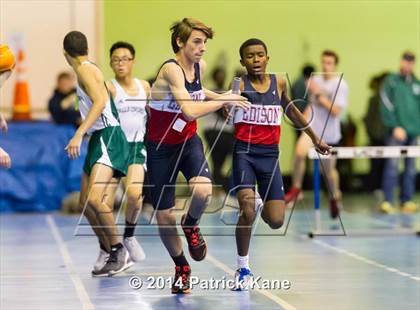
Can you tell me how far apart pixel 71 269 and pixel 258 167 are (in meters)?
3.07

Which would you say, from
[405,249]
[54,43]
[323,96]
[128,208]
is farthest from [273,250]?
[54,43]

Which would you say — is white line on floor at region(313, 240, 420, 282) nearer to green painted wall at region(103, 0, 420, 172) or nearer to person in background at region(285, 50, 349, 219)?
person in background at region(285, 50, 349, 219)

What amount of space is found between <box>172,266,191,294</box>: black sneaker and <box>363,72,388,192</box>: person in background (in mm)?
11514

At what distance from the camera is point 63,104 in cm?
1947

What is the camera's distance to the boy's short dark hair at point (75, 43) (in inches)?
364

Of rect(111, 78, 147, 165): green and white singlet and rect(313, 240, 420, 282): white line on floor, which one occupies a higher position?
rect(111, 78, 147, 165): green and white singlet

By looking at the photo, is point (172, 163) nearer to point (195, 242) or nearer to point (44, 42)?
point (195, 242)

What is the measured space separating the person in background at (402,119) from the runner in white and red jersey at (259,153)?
824 centimetres

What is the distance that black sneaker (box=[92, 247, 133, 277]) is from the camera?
11.6 metres

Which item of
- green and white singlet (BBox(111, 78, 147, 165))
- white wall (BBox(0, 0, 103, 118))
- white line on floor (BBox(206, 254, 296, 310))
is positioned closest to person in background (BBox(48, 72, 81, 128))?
white wall (BBox(0, 0, 103, 118))

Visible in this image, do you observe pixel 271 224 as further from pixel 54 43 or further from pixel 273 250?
pixel 54 43

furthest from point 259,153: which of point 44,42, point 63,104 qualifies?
point 44,42

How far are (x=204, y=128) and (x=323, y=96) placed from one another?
3194 millimetres

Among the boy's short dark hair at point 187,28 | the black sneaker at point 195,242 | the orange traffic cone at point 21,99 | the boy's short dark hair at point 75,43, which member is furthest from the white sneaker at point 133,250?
the orange traffic cone at point 21,99
